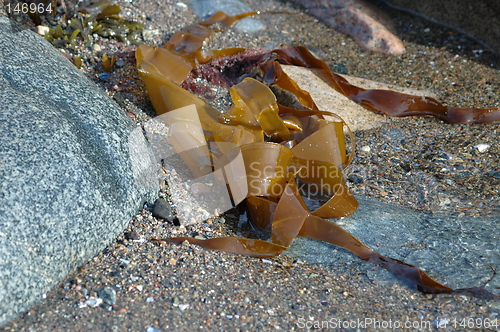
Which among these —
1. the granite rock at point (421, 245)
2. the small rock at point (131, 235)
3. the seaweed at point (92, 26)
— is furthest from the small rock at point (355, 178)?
the seaweed at point (92, 26)

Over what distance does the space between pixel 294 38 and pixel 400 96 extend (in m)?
1.35

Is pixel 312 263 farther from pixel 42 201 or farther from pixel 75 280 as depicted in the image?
pixel 42 201

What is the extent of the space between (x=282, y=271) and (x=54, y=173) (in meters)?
1.01

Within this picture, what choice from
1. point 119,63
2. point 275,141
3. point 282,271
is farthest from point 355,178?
point 119,63

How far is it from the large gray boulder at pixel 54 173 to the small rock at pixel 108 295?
0.62ft

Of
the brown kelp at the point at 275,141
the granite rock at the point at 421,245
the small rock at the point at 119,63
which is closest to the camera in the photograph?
the granite rock at the point at 421,245

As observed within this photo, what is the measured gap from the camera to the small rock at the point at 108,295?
5.50 feet

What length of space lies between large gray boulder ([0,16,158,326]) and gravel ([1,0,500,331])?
89 mm

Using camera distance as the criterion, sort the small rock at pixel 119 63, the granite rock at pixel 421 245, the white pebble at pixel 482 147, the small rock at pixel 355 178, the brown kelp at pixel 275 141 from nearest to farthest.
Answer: the granite rock at pixel 421 245 → the brown kelp at pixel 275 141 → the small rock at pixel 355 178 → the white pebble at pixel 482 147 → the small rock at pixel 119 63

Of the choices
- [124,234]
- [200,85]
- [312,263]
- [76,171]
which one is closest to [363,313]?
[312,263]

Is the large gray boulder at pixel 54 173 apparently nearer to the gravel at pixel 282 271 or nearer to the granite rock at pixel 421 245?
the gravel at pixel 282 271

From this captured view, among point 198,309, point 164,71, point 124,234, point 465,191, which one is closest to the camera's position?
point 198,309

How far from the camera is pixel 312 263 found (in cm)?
205

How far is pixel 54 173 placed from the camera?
1.83 m
